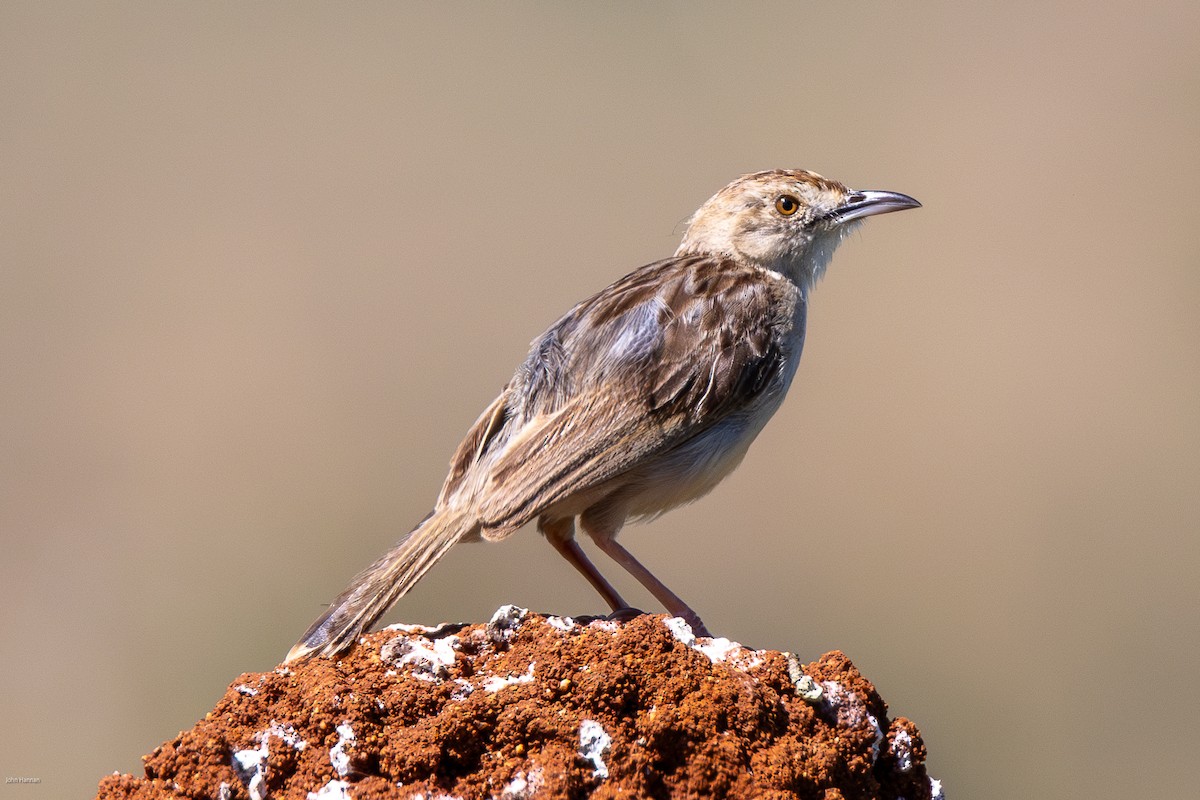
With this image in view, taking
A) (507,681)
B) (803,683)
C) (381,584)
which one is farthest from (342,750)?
(803,683)

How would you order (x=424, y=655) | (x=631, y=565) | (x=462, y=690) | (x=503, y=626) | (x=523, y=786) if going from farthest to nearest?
(x=631, y=565) < (x=503, y=626) < (x=424, y=655) < (x=462, y=690) < (x=523, y=786)

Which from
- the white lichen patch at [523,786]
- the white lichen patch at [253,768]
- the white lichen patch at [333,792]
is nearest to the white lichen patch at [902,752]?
the white lichen patch at [523,786]

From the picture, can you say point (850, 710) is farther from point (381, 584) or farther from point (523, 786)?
point (381, 584)

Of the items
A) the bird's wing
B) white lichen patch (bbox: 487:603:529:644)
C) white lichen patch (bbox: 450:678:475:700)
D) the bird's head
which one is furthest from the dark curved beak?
white lichen patch (bbox: 450:678:475:700)

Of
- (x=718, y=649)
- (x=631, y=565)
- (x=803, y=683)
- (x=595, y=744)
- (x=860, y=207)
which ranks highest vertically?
(x=860, y=207)

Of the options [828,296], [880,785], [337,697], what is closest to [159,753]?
[337,697]

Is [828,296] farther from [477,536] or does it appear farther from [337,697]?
[337,697]
